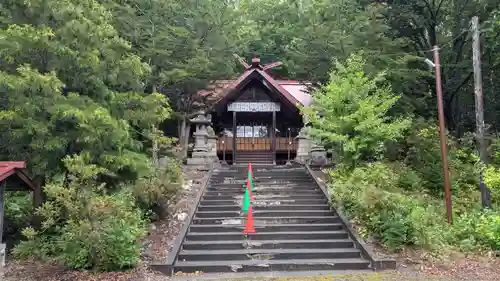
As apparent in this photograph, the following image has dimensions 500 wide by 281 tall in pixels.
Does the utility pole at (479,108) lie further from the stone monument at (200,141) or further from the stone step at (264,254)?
the stone monument at (200,141)

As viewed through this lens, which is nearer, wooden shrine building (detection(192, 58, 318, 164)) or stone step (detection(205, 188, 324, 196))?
stone step (detection(205, 188, 324, 196))

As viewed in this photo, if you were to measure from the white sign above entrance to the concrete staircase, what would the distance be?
815 cm

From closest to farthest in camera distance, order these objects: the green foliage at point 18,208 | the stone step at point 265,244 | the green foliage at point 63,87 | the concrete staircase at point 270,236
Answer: the green foliage at point 63,87 → the concrete staircase at point 270,236 → the stone step at point 265,244 → the green foliage at point 18,208

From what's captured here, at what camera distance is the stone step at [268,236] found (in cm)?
1091

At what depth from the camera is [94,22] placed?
33.7 feet

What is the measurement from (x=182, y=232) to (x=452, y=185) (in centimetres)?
1025

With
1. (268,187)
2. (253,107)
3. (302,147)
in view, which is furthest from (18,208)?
→ (302,147)

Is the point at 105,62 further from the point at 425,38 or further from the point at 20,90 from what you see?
the point at 425,38

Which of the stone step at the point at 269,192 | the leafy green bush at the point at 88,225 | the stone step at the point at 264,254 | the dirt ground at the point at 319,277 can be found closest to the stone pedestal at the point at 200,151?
the stone step at the point at 269,192

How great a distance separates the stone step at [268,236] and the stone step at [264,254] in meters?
0.82

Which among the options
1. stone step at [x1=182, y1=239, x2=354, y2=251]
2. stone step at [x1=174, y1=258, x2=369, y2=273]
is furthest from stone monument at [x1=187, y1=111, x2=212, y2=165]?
stone step at [x1=174, y1=258, x2=369, y2=273]

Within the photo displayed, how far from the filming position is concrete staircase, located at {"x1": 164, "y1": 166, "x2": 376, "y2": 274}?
30.7 feet

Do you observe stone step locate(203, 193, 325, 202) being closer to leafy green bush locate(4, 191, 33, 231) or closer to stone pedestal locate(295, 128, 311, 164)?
leafy green bush locate(4, 191, 33, 231)

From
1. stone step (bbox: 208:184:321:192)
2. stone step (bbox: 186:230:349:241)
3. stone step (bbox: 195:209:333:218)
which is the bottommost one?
stone step (bbox: 186:230:349:241)
